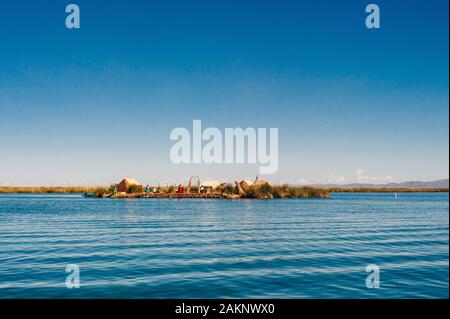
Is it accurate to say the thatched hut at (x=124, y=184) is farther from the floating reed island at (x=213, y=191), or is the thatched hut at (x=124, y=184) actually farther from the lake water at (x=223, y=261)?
the lake water at (x=223, y=261)

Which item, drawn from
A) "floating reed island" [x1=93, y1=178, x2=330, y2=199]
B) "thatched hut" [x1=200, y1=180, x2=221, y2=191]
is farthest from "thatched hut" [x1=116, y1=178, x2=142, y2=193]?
"thatched hut" [x1=200, y1=180, x2=221, y2=191]

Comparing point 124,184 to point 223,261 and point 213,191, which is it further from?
point 223,261

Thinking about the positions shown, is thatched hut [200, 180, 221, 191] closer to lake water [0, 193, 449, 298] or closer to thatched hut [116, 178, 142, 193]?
thatched hut [116, 178, 142, 193]

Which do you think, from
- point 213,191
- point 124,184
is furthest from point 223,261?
point 124,184

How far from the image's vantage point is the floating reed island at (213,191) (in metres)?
92.7

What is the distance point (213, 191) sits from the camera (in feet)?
327

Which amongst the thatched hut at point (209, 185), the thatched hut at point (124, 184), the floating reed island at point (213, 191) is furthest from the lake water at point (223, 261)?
the thatched hut at point (209, 185)

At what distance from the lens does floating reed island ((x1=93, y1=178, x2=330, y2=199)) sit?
304 ft
